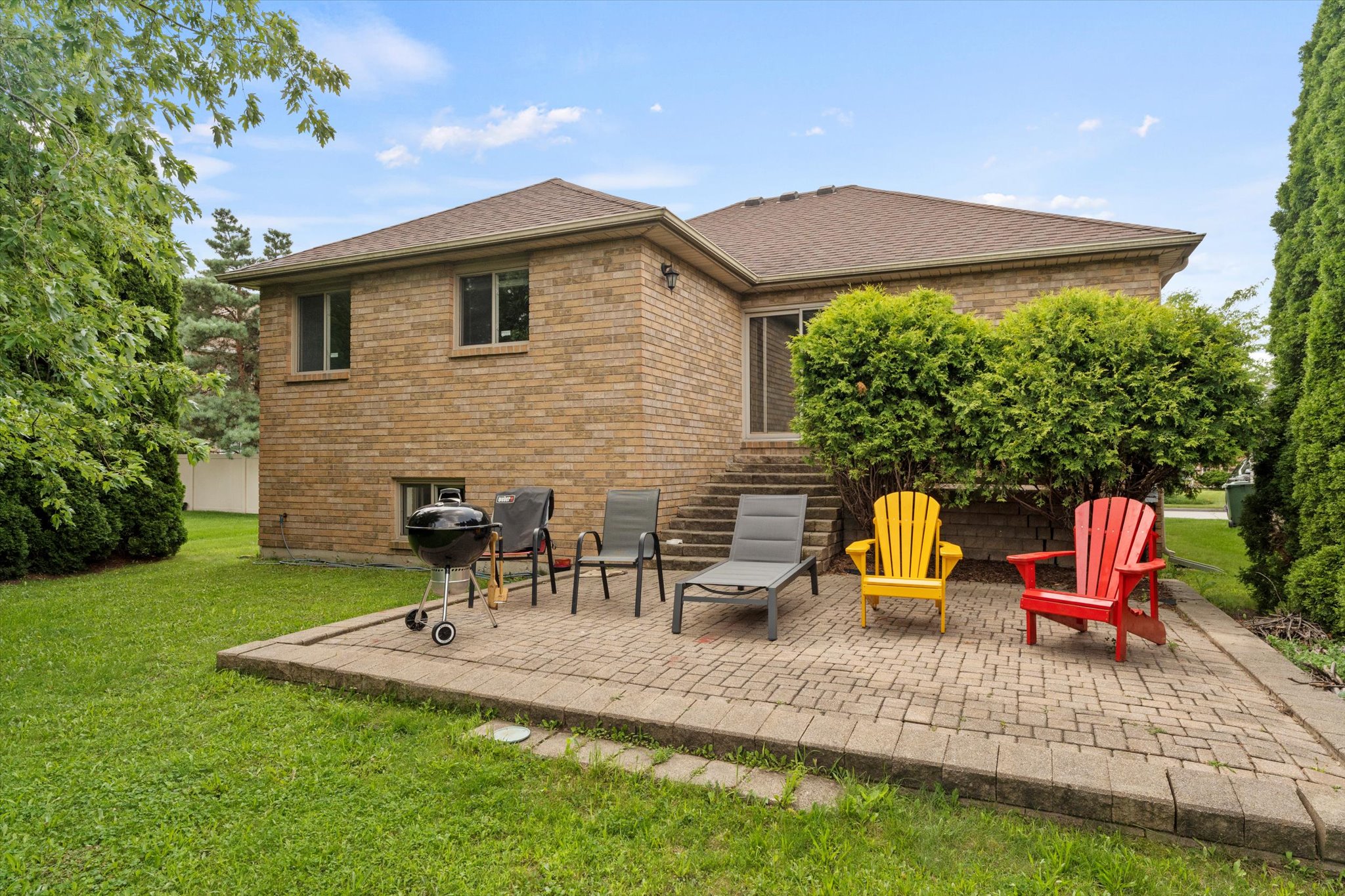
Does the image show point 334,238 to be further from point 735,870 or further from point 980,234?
point 735,870

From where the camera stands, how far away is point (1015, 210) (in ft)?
34.9

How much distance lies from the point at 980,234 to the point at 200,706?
10398mm

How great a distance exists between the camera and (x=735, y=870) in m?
2.21

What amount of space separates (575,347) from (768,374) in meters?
3.71

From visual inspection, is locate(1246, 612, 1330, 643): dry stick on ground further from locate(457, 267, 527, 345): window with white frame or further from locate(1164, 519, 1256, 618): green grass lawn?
locate(457, 267, 527, 345): window with white frame

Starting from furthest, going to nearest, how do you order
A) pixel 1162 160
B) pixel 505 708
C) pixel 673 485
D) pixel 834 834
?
pixel 1162 160, pixel 673 485, pixel 505 708, pixel 834 834

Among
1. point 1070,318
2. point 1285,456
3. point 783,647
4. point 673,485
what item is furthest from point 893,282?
point 783,647

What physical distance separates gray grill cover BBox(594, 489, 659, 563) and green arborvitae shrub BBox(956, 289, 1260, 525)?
3298 millimetres

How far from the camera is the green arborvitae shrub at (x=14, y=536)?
8.83m

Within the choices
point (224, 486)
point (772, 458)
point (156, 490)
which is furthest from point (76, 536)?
point (224, 486)

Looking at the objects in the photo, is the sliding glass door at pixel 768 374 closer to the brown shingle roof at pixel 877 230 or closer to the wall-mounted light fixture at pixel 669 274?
the brown shingle roof at pixel 877 230

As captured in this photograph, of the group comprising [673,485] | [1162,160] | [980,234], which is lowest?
[673,485]

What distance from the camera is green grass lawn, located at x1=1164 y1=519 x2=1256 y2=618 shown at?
21.0ft

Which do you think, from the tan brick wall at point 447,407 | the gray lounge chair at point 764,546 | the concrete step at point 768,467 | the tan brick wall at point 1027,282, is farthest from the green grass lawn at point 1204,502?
the tan brick wall at point 447,407
